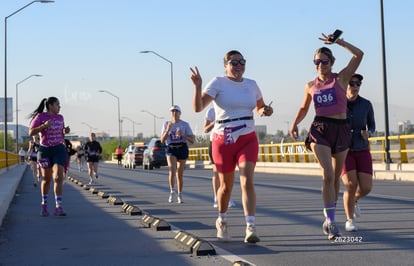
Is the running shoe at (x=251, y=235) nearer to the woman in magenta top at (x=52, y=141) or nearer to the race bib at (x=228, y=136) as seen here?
the race bib at (x=228, y=136)


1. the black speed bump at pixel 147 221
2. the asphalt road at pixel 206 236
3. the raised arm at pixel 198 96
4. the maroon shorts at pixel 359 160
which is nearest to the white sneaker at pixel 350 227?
the asphalt road at pixel 206 236

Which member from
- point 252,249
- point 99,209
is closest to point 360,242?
point 252,249

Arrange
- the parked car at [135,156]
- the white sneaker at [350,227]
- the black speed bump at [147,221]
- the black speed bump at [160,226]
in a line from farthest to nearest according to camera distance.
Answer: the parked car at [135,156] → the black speed bump at [147,221] → the black speed bump at [160,226] → the white sneaker at [350,227]

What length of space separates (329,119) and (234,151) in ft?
3.35

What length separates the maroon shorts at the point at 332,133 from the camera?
8.16 metres

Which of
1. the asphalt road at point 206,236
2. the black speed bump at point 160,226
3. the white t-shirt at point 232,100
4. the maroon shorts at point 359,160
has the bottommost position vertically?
the asphalt road at point 206,236

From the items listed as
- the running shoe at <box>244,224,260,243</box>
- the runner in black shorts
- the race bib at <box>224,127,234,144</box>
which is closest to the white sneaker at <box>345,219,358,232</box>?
the running shoe at <box>244,224,260,243</box>

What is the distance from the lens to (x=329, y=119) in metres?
8.20

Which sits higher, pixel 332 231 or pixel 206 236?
pixel 332 231

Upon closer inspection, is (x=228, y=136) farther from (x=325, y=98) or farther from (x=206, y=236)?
(x=206, y=236)

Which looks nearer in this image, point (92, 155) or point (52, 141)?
point (52, 141)

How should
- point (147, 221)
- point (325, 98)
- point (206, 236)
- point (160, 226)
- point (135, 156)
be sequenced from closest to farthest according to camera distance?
point (325, 98) → point (206, 236) → point (160, 226) → point (147, 221) → point (135, 156)

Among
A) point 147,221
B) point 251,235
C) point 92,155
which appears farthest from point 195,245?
point 92,155

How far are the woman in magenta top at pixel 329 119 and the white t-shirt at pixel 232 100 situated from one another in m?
0.66
